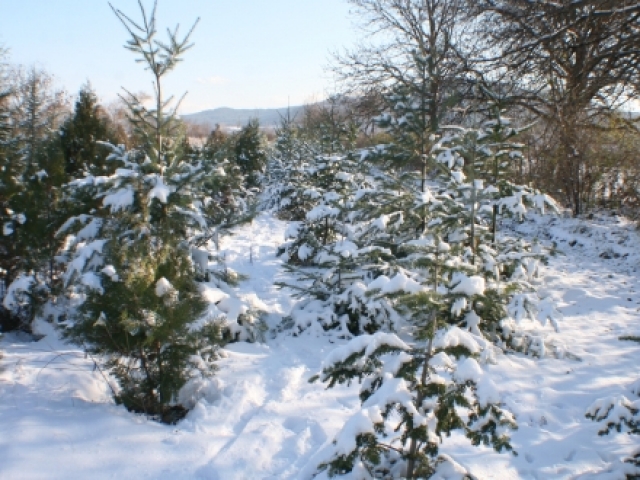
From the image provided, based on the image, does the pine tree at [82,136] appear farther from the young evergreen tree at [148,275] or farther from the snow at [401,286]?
the snow at [401,286]

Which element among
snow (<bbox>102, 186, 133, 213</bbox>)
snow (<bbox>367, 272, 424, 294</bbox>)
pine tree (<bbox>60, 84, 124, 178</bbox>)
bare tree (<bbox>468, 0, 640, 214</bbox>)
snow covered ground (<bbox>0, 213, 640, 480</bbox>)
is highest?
bare tree (<bbox>468, 0, 640, 214</bbox>)

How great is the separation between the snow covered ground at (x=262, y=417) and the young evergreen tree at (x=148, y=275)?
37 cm

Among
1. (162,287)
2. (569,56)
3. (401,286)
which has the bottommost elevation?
(162,287)

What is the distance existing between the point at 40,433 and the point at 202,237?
247 cm

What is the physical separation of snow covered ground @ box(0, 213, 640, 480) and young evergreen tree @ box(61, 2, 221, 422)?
37 cm

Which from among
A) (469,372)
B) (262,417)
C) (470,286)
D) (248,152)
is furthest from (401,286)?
(248,152)

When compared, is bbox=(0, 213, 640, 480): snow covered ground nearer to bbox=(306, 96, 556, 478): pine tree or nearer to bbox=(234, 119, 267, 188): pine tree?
bbox=(306, 96, 556, 478): pine tree

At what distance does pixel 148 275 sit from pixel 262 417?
167cm

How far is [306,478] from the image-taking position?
2.60 meters

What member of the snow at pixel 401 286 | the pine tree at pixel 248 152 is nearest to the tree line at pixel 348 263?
the snow at pixel 401 286

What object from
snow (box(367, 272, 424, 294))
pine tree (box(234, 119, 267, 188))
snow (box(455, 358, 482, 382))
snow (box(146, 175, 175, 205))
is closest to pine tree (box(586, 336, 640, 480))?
snow (box(455, 358, 482, 382))

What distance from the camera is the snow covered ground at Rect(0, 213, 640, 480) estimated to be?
3.11 m

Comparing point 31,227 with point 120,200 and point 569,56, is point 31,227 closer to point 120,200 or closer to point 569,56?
point 120,200

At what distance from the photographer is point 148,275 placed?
3551mm
